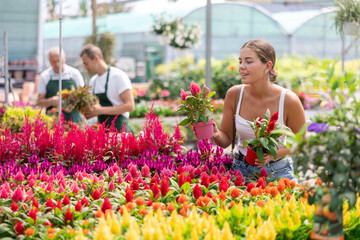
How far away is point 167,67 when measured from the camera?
1794cm

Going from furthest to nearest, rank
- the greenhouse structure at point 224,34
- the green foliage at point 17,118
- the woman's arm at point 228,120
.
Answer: the greenhouse structure at point 224,34 < the green foliage at point 17,118 < the woman's arm at point 228,120

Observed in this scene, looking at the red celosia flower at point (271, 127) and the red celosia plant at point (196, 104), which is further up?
the red celosia plant at point (196, 104)

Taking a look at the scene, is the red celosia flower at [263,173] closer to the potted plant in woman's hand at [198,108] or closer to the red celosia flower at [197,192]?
the potted plant in woman's hand at [198,108]

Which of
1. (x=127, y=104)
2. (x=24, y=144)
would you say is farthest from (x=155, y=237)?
(x=127, y=104)

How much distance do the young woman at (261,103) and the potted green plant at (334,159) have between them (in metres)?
1.01

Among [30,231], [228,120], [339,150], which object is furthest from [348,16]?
[30,231]

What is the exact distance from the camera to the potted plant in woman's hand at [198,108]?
2.78m

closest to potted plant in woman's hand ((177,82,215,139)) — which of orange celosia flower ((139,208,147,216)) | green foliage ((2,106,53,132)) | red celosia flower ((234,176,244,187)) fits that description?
red celosia flower ((234,176,244,187))

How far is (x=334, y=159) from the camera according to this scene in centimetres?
169

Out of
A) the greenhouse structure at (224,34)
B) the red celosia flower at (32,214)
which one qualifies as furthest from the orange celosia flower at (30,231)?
the greenhouse structure at (224,34)

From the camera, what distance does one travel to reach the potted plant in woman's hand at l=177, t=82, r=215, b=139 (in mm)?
2784

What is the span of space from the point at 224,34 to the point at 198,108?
56.3 feet

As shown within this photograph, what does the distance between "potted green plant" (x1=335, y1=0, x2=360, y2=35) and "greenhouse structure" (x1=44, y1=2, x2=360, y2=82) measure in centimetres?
1148

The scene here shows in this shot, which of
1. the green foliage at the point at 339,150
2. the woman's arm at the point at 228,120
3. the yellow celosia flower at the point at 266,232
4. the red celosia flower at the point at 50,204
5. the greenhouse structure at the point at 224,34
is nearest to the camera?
the green foliage at the point at 339,150
